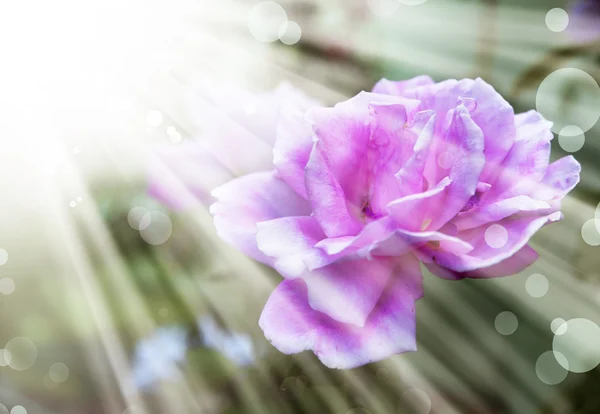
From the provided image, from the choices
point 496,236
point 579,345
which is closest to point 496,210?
point 496,236

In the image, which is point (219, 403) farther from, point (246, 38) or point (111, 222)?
point (246, 38)

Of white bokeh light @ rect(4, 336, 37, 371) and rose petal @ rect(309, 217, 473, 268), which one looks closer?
rose petal @ rect(309, 217, 473, 268)

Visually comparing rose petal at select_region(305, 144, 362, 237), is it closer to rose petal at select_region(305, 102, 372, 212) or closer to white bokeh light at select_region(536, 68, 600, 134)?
rose petal at select_region(305, 102, 372, 212)

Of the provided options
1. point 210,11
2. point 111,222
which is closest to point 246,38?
point 210,11

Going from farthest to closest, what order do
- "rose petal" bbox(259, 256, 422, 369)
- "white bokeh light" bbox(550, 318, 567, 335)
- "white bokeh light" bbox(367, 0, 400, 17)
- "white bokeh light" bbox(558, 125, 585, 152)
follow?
"white bokeh light" bbox(367, 0, 400, 17) < "white bokeh light" bbox(558, 125, 585, 152) < "white bokeh light" bbox(550, 318, 567, 335) < "rose petal" bbox(259, 256, 422, 369)

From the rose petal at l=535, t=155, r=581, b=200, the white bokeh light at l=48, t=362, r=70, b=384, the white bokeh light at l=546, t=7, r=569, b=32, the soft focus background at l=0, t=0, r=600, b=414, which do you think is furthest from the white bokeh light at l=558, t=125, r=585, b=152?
the white bokeh light at l=48, t=362, r=70, b=384

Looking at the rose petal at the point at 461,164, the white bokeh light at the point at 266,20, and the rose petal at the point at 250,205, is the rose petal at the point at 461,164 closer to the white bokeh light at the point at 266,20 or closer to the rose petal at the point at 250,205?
the rose petal at the point at 250,205

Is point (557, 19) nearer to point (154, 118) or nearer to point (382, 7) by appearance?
point (382, 7)
